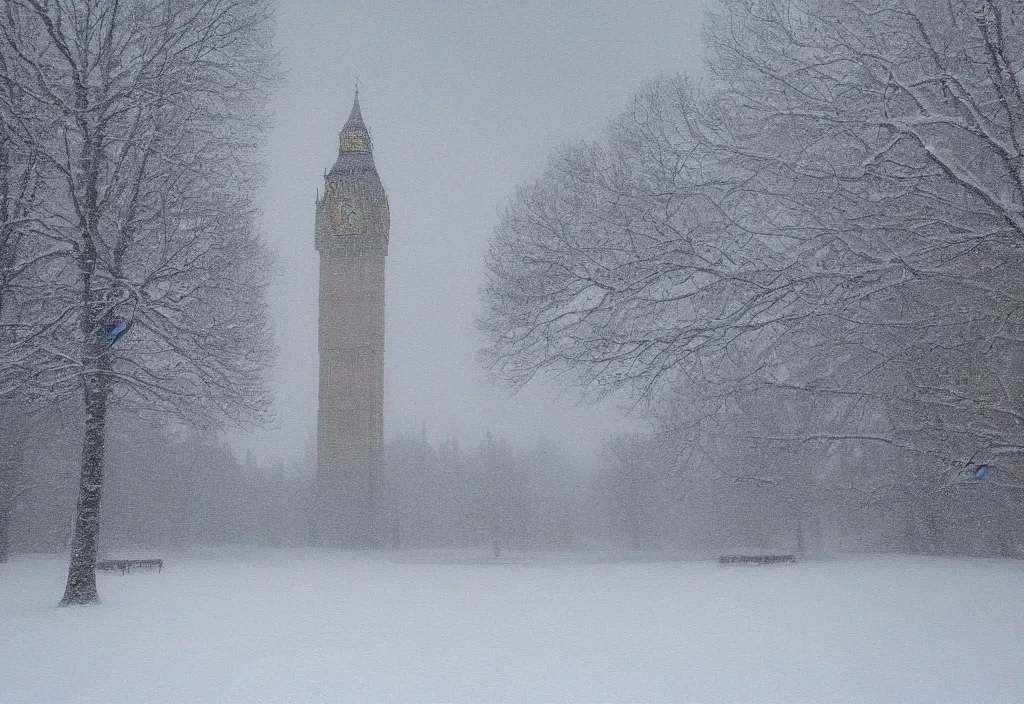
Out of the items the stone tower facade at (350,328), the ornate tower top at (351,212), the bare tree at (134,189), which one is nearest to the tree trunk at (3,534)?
the bare tree at (134,189)

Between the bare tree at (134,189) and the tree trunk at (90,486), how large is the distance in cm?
2

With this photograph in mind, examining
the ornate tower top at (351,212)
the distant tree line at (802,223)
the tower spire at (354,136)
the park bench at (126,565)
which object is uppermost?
the tower spire at (354,136)

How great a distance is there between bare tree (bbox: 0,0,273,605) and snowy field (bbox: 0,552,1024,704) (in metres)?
2.67

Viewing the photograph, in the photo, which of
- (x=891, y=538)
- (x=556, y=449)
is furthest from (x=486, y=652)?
(x=556, y=449)

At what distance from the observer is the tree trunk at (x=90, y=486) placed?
937 cm

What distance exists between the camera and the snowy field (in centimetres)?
513

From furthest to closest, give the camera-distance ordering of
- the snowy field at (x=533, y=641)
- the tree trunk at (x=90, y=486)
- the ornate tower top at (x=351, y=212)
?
the ornate tower top at (x=351, y=212) < the tree trunk at (x=90, y=486) < the snowy field at (x=533, y=641)

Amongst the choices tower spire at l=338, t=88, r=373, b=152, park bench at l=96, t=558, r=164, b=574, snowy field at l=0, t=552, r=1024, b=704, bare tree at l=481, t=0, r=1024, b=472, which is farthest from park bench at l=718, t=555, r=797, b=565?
tower spire at l=338, t=88, r=373, b=152

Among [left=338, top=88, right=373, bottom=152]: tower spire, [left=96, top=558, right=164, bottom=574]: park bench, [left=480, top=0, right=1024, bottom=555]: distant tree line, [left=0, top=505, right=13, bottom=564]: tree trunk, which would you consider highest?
[left=338, top=88, right=373, bottom=152]: tower spire

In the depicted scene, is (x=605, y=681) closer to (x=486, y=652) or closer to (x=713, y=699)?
(x=713, y=699)

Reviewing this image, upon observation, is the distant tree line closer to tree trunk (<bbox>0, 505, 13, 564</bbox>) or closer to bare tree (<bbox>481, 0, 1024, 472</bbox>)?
bare tree (<bbox>481, 0, 1024, 472</bbox>)

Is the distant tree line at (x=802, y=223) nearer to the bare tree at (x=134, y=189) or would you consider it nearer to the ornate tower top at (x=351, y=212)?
the bare tree at (x=134, y=189)

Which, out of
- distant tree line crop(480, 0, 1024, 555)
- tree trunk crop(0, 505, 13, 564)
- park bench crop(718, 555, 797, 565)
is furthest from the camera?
tree trunk crop(0, 505, 13, 564)

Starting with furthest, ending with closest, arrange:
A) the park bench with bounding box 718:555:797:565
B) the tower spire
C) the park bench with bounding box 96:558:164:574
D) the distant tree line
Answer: the tower spire → the park bench with bounding box 718:555:797:565 → the park bench with bounding box 96:558:164:574 → the distant tree line
